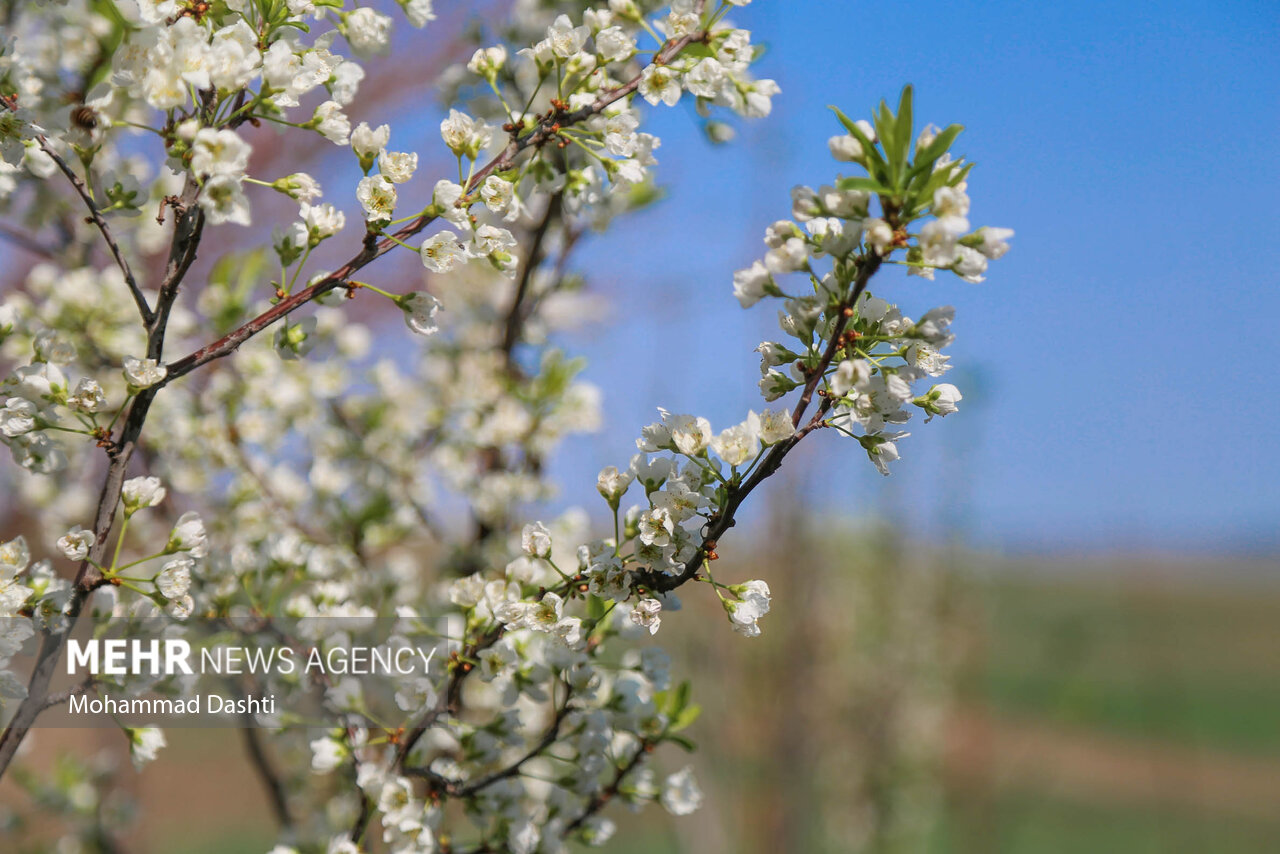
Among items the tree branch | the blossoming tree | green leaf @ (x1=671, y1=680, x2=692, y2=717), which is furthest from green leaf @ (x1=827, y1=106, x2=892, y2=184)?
green leaf @ (x1=671, y1=680, x2=692, y2=717)

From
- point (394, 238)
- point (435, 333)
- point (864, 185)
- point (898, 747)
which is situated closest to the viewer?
point (864, 185)

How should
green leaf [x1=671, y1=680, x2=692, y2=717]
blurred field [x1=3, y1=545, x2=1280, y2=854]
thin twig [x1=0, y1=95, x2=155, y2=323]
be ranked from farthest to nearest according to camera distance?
blurred field [x1=3, y1=545, x2=1280, y2=854], green leaf [x1=671, y1=680, x2=692, y2=717], thin twig [x1=0, y1=95, x2=155, y2=323]

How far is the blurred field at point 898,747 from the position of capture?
355 cm

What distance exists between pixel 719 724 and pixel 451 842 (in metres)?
2.46

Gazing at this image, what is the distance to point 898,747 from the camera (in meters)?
6.61

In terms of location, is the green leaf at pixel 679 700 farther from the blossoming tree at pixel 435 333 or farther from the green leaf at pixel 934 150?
the green leaf at pixel 934 150

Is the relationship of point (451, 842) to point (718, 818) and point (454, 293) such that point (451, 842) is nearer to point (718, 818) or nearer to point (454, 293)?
point (454, 293)

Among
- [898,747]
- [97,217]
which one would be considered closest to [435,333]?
[97,217]

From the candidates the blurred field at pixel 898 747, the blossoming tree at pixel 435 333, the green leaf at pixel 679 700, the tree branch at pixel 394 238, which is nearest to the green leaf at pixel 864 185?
the blossoming tree at pixel 435 333

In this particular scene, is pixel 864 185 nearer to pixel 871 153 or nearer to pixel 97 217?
pixel 871 153

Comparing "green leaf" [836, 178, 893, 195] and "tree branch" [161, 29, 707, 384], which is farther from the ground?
"tree branch" [161, 29, 707, 384]

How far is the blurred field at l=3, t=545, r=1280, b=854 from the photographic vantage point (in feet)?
11.6

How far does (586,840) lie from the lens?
Result: 1262mm

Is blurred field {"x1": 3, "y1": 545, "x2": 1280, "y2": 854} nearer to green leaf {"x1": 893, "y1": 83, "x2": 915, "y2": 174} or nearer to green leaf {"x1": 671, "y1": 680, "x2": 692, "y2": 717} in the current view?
green leaf {"x1": 671, "y1": 680, "x2": 692, "y2": 717}
